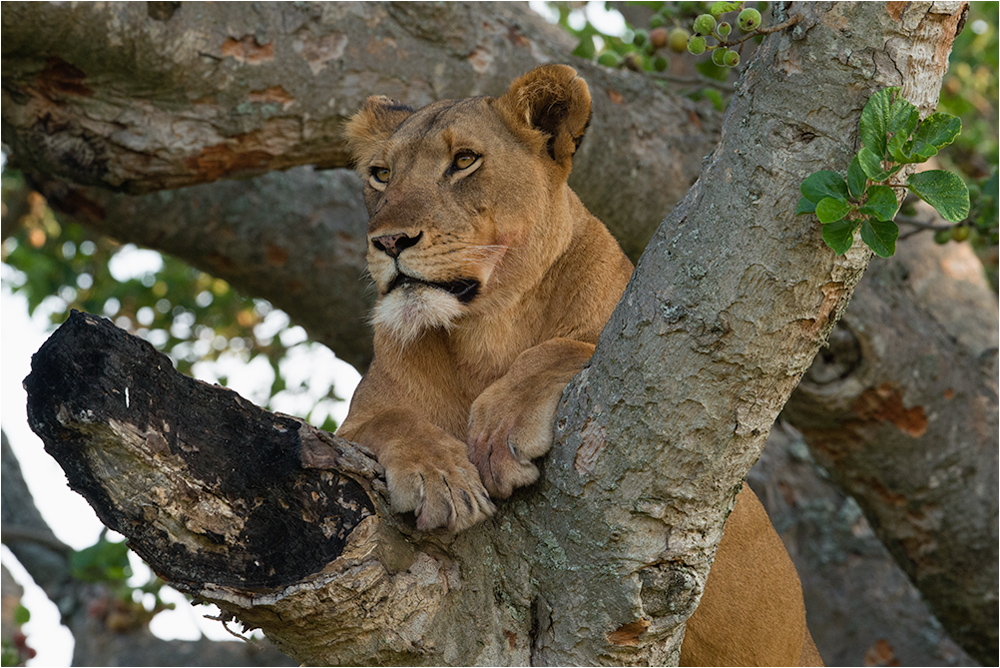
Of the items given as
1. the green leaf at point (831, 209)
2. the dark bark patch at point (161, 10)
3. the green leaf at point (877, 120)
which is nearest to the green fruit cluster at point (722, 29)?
the green leaf at point (877, 120)

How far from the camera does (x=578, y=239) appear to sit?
288 cm

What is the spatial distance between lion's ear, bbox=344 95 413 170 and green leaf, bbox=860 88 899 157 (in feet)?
5.81

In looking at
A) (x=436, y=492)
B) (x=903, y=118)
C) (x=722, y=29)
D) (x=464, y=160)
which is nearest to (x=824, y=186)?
(x=903, y=118)

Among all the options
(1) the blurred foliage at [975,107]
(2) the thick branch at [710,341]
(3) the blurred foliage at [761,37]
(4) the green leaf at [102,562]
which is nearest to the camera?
(2) the thick branch at [710,341]

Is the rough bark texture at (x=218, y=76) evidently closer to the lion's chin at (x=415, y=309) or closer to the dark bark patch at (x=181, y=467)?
the lion's chin at (x=415, y=309)

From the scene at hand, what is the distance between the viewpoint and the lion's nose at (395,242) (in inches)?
98.7

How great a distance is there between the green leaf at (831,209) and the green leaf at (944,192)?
155 millimetres

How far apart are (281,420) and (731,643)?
149cm

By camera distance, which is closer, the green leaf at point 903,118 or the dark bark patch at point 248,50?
the green leaf at point 903,118

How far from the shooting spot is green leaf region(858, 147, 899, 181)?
1.74m

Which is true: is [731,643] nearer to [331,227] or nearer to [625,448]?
[625,448]

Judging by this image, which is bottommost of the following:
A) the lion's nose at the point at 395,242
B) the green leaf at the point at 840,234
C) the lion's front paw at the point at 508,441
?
the lion's front paw at the point at 508,441

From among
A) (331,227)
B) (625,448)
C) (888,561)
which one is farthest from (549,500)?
(888,561)

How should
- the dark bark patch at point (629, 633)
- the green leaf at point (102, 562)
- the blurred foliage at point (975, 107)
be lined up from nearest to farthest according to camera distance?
the dark bark patch at point (629, 633)
the blurred foliage at point (975, 107)
the green leaf at point (102, 562)
